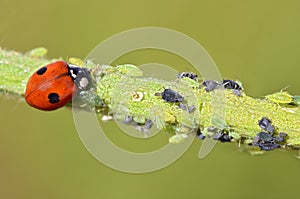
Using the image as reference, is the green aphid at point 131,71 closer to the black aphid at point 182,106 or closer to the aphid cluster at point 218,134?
the black aphid at point 182,106

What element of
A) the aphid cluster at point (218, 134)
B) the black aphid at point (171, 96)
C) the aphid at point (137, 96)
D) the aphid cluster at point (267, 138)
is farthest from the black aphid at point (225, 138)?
the aphid at point (137, 96)

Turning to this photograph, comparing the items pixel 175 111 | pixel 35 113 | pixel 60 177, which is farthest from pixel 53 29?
pixel 175 111

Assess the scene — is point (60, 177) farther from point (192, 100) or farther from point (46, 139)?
point (192, 100)

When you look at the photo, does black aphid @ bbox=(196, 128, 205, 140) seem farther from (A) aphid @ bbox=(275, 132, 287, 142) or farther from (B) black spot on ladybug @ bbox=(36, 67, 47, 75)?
(B) black spot on ladybug @ bbox=(36, 67, 47, 75)

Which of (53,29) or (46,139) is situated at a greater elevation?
(53,29)

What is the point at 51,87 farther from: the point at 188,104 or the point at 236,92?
the point at 236,92

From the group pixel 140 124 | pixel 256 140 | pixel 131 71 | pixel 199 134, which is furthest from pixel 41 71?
pixel 256 140
